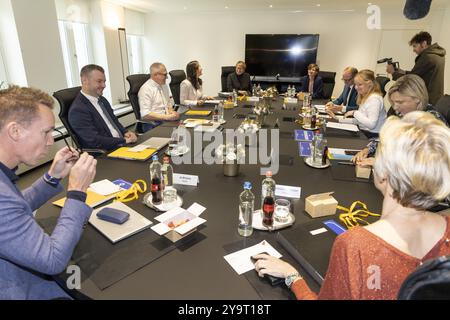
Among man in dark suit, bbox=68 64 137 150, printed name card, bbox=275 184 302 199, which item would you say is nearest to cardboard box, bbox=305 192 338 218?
printed name card, bbox=275 184 302 199

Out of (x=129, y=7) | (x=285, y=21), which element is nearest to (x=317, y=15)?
(x=285, y=21)

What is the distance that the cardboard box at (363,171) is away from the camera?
1.62m

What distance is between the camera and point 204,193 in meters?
1.47

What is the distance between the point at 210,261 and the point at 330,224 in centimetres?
51

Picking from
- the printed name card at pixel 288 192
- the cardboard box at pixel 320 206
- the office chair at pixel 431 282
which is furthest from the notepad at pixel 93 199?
the office chair at pixel 431 282

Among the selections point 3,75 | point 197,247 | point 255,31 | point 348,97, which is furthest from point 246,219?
point 255,31

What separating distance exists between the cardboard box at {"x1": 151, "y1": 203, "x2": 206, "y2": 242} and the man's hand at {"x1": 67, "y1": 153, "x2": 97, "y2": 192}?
12.2 inches

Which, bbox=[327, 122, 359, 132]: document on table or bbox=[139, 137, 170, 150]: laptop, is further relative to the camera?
bbox=[327, 122, 359, 132]: document on table

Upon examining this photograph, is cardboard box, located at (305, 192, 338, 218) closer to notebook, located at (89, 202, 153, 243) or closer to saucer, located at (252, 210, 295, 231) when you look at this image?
saucer, located at (252, 210, 295, 231)

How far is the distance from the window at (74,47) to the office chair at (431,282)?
555 cm

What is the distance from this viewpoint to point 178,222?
46.9 inches

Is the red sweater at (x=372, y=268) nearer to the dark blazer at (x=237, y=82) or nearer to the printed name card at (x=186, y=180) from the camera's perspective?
the printed name card at (x=186, y=180)

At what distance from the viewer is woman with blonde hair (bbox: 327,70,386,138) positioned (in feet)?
8.89

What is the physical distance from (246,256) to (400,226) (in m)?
0.49
